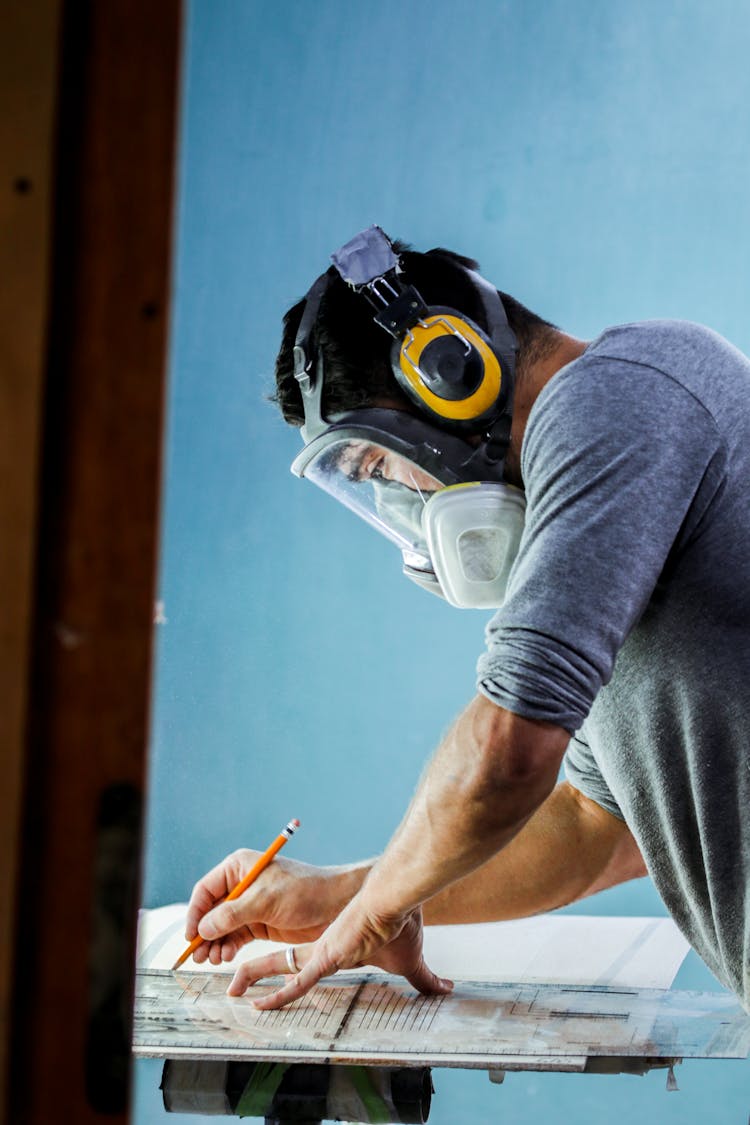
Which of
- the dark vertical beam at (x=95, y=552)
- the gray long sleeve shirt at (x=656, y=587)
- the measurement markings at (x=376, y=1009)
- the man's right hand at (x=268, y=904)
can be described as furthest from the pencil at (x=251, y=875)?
the dark vertical beam at (x=95, y=552)

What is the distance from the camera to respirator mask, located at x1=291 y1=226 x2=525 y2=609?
51.6 inches

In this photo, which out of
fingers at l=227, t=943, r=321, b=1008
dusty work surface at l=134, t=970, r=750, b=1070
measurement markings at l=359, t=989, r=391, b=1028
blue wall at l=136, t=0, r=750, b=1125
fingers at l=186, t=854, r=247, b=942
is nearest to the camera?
dusty work surface at l=134, t=970, r=750, b=1070

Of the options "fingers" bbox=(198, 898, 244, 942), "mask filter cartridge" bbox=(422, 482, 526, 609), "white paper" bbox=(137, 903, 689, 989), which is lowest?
"white paper" bbox=(137, 903, 689, 989)

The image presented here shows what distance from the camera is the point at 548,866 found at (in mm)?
1584

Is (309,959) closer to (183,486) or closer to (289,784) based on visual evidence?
(289,784)

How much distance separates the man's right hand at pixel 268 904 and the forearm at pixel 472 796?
0.37m

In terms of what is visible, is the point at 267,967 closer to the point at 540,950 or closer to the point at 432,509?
the point at 540,950

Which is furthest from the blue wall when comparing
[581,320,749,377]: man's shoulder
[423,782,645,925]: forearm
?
[581,320,749,377]: man's shoulder

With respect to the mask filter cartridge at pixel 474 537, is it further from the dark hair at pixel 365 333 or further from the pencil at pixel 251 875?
the pencil at pixel 251 875

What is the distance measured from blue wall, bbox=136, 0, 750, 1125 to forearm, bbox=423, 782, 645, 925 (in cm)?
85

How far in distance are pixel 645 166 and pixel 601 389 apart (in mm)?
1581

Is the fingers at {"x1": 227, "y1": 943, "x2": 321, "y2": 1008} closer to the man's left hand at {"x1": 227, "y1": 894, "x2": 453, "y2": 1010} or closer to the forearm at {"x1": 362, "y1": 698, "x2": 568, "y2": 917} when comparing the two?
the man's left hand at {"x1": 227, "y1": 894, "x2": 453, "y2": 1010}

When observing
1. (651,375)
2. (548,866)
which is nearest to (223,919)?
(548,866)

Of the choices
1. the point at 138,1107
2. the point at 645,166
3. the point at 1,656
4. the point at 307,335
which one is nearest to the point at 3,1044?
the point at 1,656
